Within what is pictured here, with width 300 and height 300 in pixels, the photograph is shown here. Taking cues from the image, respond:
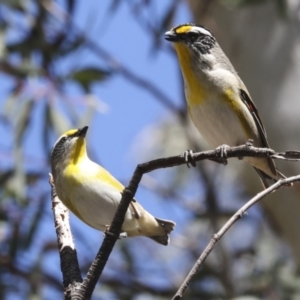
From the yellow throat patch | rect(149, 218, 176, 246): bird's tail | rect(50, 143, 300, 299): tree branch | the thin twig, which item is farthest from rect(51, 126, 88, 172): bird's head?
the thin twig

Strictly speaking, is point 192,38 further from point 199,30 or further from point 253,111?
point 253,111

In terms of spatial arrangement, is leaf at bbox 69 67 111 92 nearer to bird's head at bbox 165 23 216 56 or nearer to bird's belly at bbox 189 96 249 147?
bird's head at bbox 165 23 216 56

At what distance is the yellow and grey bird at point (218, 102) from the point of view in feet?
9.42

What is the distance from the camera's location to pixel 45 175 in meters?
5.23

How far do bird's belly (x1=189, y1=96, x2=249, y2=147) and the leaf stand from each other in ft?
6.15

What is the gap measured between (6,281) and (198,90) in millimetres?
2799

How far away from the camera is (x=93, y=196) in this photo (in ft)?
9.64

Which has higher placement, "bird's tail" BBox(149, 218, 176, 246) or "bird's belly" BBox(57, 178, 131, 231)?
"bird's tail" BBox(149, 218, 176, 246)

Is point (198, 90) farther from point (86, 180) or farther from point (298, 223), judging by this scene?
point (298, 223)

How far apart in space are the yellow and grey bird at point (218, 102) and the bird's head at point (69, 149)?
0.59 metres

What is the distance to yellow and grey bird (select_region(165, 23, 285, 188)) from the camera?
287 cm

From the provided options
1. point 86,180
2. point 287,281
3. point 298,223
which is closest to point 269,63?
point 298,223

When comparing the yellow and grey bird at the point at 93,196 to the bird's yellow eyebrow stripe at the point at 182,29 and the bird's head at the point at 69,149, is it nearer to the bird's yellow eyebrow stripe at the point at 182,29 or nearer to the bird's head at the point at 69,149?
the bird's head at the point at 69,149

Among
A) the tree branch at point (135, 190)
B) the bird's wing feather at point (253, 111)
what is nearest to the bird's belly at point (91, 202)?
the bird's wing feather at point (253, 111)
